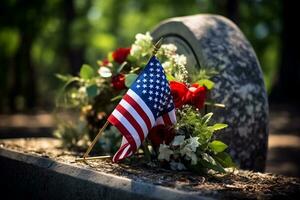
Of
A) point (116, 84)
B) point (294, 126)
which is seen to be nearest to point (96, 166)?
point (116, 84)

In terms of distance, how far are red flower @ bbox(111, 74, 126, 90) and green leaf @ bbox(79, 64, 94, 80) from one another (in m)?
0.38

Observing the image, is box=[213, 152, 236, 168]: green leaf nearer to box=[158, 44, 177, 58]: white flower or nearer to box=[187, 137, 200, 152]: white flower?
box=[187, 137, 200, 152]: white flower

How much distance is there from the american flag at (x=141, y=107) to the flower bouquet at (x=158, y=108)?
0.01 m

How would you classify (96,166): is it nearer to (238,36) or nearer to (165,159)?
(165,159)

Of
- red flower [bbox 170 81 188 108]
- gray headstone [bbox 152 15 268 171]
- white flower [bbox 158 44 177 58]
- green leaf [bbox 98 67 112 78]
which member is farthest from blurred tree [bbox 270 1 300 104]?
red flower [bbox 170 81 188 108]

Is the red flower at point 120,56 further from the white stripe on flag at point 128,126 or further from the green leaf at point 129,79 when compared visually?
the white stripe on flag at point 128,126

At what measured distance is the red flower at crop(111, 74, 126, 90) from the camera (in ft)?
16.9

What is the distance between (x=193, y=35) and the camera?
5.40 m

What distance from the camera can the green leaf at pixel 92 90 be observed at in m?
5.48

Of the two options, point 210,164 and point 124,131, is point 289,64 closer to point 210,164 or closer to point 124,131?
point 210,164

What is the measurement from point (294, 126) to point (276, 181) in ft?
27.9

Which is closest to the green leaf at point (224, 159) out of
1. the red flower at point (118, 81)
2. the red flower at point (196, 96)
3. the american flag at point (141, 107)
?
the red flower at point (196, 96)

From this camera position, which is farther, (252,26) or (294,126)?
(252,26)

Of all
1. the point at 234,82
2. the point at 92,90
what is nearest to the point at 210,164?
the point at 234,82
